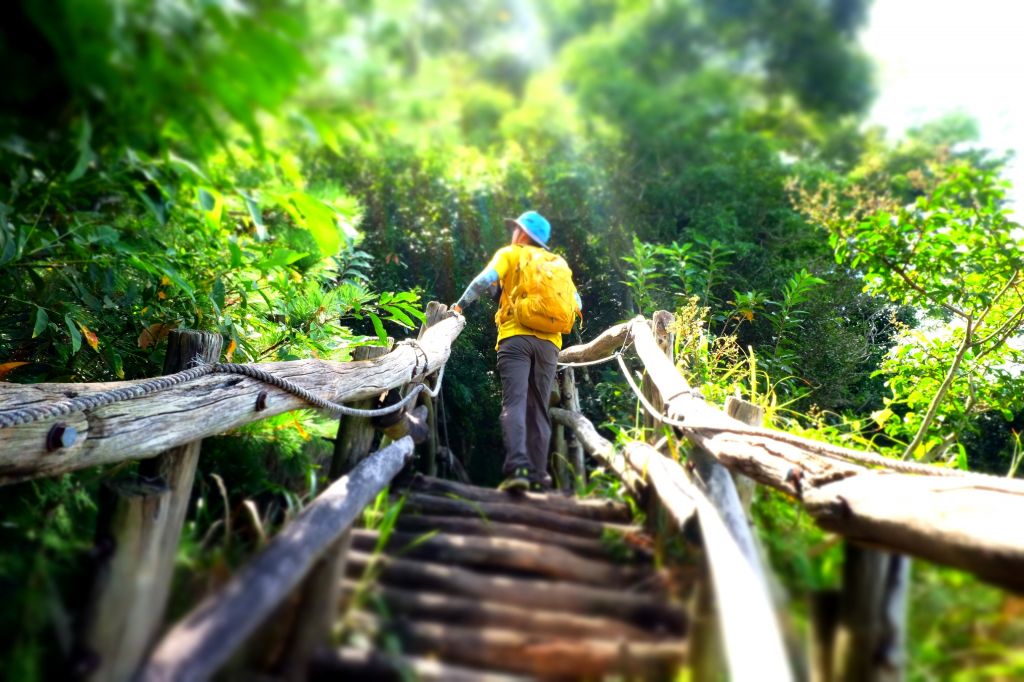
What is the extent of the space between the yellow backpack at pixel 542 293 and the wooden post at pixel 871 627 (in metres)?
2.73

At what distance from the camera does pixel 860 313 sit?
287cm

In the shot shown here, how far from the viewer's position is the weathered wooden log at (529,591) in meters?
0.56

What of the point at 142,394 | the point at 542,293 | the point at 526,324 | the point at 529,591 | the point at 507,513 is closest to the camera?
the point at 529,591

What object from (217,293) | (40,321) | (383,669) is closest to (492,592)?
(383,669)

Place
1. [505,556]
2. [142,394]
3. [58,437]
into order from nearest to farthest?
[505,556] < [58,437] < [142,394]

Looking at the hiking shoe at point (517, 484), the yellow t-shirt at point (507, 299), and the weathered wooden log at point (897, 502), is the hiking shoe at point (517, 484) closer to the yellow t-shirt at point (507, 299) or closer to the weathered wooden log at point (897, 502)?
the yellow t-shirt at point (507, 299)

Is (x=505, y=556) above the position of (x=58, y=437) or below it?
below

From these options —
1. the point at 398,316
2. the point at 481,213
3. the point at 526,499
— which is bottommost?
the point at 526,499

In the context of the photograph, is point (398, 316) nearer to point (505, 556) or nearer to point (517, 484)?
point (517, 484)

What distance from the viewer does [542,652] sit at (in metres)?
0.54

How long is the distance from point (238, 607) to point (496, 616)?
8.3 inches

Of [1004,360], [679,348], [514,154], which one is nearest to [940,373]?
[1004,360]

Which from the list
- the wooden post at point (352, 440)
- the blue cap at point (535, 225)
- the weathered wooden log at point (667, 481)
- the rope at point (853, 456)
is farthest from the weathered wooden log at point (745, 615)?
the blue cap at point (535, 225)

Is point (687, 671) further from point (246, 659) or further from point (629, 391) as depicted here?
point (629, 391)
